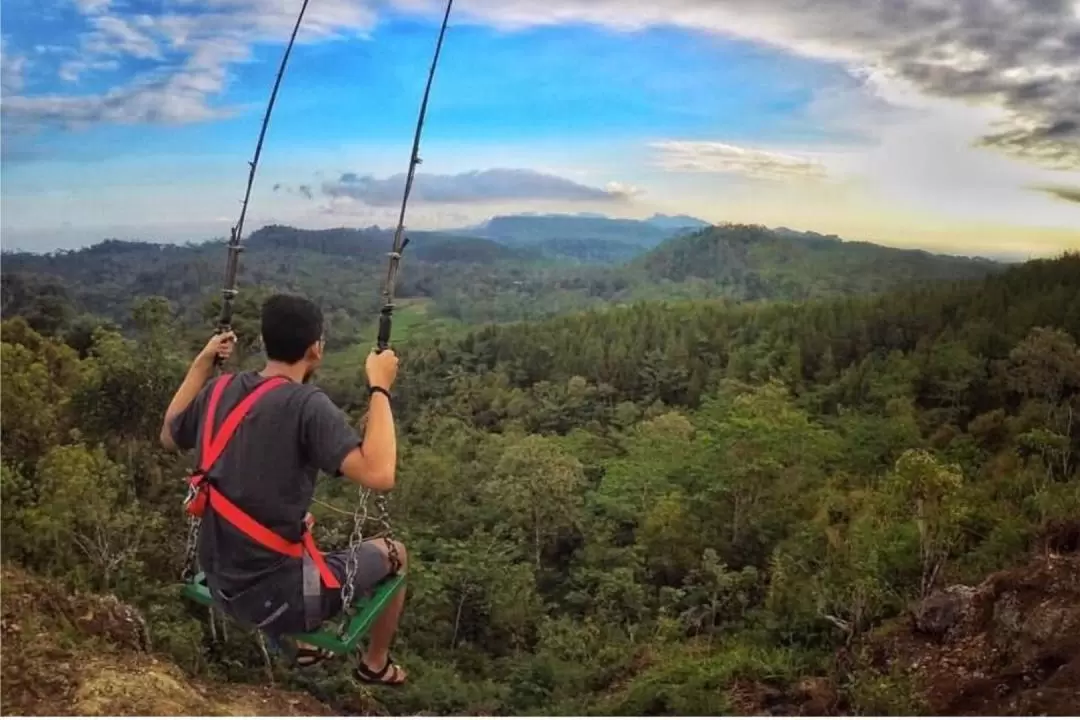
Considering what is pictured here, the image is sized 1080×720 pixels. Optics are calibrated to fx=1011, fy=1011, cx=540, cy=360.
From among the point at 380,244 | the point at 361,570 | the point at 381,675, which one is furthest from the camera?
the point at 380,244

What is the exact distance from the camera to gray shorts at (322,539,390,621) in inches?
103

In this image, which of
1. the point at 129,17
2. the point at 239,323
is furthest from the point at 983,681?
the point at 129,17

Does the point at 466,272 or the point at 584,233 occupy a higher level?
the point at 584,233

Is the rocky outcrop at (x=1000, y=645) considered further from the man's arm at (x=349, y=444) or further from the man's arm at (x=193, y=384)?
the man's arm at (x=193, y=384)

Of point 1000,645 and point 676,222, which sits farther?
point 676,222

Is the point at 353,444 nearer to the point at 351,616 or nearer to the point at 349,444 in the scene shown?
the point at 349,444

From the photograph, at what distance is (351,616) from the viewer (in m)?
2.72

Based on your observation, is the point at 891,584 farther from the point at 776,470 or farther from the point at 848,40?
the point at 848,40

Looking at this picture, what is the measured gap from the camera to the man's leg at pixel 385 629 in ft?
9.18

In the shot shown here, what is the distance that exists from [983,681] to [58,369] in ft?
11.0

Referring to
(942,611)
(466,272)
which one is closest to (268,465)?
(466,272)

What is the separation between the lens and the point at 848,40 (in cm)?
351

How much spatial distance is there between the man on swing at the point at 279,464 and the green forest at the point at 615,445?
0.88m

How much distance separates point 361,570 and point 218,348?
747mm
